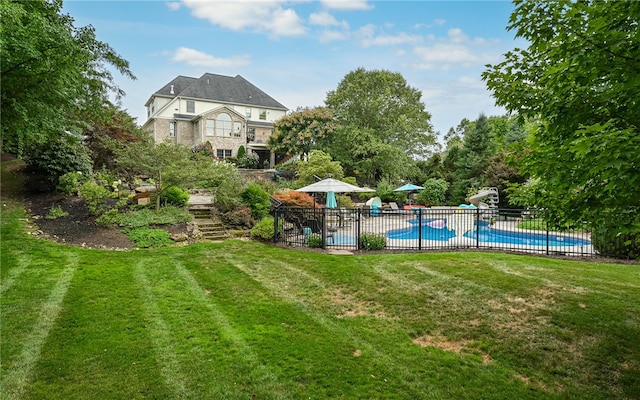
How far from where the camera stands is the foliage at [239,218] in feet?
40.7

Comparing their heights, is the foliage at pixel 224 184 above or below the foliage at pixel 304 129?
below

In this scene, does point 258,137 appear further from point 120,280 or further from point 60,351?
point 60,351

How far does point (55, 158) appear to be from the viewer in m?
12.8

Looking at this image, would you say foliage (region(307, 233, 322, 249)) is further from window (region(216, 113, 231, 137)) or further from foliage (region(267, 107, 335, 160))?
window (region(216, 113, 231, 137))

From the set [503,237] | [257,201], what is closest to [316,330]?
[257,201]

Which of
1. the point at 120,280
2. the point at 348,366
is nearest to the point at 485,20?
the point at 348,366

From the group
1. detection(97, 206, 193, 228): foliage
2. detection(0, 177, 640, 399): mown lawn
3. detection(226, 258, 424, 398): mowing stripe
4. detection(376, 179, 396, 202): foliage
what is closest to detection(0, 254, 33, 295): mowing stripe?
detection(0, 177, 640, 399): mown lawn

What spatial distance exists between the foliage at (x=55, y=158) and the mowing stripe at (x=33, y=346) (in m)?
8.29

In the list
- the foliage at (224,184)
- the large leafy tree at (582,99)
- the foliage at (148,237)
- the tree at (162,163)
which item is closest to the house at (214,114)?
the foliage at (224,184)

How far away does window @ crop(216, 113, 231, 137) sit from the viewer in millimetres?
36094

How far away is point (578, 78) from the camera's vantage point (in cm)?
318

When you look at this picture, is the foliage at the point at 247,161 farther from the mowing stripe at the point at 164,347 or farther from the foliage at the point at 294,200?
the mowing stripe at the point at 164,347

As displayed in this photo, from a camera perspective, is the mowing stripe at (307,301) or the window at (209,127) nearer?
the mowing stripe at (307,301)

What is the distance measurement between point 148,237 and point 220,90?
3350 centimetres
